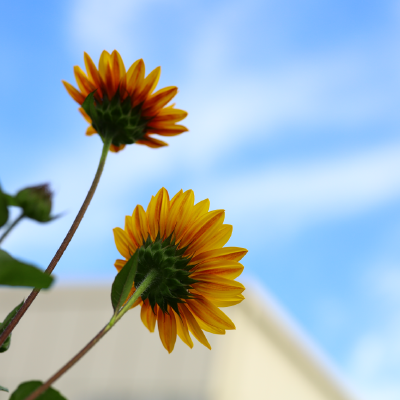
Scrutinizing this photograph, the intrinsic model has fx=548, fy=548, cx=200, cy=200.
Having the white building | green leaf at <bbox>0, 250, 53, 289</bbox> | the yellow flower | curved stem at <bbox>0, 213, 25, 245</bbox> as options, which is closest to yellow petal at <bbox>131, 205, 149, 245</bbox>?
the yellow flower

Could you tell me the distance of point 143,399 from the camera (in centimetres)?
875

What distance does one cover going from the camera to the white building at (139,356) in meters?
8.45

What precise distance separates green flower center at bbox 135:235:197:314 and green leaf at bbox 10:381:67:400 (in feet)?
0.51

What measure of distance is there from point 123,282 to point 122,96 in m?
0.30

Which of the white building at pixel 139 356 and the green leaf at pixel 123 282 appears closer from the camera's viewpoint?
the green leaf at pixel 123 282

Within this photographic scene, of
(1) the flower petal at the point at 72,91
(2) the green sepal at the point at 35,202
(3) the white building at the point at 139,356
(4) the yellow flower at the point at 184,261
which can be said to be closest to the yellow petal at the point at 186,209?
(4) the yellow flower at the point at 184,261

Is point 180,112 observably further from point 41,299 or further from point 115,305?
point 41,299

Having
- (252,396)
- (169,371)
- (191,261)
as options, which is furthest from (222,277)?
(252,396)

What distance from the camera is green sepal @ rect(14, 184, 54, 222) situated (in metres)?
0.45

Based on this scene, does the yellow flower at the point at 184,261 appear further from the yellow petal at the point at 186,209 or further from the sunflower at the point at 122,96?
the sunflower at the point at 122,96

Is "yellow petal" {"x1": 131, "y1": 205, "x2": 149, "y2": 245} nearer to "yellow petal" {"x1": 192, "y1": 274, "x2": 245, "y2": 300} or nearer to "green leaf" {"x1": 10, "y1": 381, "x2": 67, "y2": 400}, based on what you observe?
"yellow petal" {"x1": 192, "y1": 274, "x2": 245, "y2": 300}

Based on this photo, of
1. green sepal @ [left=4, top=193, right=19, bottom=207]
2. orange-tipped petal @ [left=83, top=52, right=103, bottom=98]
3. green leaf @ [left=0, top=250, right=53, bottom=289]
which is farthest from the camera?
orange-tipped petal @ [left=83, top=52, right=103, bottom=98]

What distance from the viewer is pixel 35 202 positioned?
1.49ft

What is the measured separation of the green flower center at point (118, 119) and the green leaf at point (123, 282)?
0.84 feet
